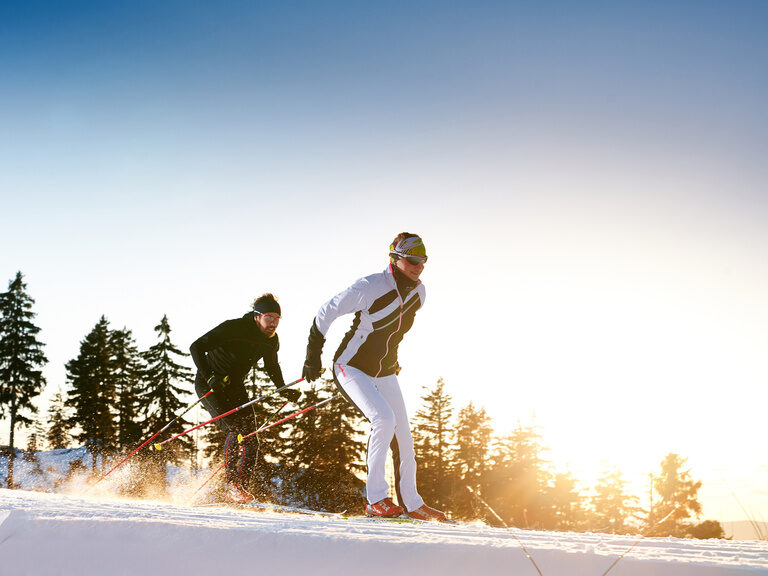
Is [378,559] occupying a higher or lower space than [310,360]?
lower

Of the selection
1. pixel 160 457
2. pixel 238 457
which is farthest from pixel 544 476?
pixel 238 457

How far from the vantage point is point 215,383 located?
6605 millimetres

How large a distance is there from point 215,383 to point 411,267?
3.11 m

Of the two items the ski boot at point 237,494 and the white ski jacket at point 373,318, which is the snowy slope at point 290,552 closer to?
the white ski jacket at point 373,318

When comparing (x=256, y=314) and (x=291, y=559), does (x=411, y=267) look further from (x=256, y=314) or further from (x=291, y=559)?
(x=291, y=559)

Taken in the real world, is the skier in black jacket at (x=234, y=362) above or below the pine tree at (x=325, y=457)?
above

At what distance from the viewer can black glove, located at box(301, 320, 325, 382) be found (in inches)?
193

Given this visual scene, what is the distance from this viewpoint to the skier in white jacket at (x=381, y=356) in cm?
464

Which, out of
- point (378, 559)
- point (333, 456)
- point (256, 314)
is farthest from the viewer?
point (333, 456)

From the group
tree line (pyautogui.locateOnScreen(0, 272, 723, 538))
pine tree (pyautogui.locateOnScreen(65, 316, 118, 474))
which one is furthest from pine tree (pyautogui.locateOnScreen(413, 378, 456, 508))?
pine tree (pyautogui.locateOnScreen(65, 316, 118, 474))

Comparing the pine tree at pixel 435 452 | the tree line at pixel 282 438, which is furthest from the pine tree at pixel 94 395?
the pine tree at pixel 435 452

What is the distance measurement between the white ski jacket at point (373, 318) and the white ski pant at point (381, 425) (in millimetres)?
103

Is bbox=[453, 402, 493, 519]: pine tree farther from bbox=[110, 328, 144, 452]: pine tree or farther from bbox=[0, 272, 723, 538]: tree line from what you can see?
bbox=[110, 328, 144, 452]: pine tree

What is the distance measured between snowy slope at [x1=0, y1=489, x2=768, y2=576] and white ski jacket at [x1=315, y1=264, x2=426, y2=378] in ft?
8.14
